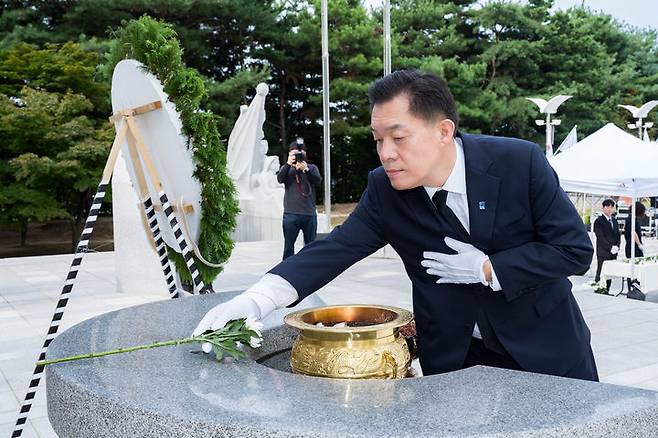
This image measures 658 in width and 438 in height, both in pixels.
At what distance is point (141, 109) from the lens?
3545mm

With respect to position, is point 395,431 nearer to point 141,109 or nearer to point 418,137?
point 418,137

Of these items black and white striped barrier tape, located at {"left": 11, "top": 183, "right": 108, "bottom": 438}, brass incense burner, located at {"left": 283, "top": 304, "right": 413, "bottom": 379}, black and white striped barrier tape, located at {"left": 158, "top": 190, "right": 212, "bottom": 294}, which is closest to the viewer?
brass incense burner, located at {"left": 283, "top": 304, "right": 413, "bottom": 379}

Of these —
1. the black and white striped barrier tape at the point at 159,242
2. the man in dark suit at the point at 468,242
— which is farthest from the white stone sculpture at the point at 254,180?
the man in dark suit at the point at 468,242

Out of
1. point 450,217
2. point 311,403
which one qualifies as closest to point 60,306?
point 311,403

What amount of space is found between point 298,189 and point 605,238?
13.7 feet

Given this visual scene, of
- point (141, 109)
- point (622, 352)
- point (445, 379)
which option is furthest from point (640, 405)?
point (622, 352)

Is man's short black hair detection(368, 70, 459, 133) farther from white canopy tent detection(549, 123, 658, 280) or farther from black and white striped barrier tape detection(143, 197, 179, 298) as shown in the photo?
white canopy tent detection(549, 123, 658, 280)

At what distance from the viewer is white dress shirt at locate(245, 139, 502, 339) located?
6.15 feet

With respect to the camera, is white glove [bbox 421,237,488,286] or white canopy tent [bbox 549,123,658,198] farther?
white canopy tent [bbox 549,123,658,198]

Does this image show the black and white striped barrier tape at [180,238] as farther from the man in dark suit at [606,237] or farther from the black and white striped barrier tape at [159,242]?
the man in dark suit at [606,237]

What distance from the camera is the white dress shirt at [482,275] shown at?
1.87 meters

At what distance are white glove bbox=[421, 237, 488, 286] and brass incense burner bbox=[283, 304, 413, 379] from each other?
0.19 meters

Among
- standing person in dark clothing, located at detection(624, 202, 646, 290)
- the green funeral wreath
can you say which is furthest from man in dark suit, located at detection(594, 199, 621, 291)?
the green funeral wreath

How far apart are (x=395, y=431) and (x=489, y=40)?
2831 cm
